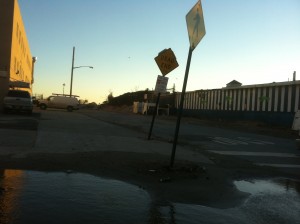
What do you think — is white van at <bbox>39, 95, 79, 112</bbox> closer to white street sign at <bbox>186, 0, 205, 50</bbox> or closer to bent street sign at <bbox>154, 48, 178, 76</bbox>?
bent street sign at <bbox>154, 48, 178, 76</bbox>

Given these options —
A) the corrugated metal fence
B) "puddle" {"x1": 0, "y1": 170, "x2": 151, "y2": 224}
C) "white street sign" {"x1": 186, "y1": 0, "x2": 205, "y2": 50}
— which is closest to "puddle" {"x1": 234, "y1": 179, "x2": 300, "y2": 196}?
"puddle" {"x1": 0, "y1": 170, "x2": 151, "y2": 224}

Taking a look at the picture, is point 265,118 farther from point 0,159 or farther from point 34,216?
point 34,216

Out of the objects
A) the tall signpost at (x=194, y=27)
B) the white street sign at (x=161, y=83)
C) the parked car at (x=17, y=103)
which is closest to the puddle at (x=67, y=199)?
the tall signpost at (x=194, y=27)

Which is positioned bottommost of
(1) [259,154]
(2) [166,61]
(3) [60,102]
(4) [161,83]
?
(1) [259,154]

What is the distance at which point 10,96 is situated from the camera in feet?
100

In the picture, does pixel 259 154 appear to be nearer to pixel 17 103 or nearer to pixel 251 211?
pixel 251 211

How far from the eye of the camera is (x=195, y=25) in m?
9.91

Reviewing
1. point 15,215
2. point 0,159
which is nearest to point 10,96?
point 0,159

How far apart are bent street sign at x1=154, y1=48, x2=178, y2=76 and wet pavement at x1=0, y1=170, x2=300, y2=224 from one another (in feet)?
21.8

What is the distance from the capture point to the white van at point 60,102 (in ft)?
165

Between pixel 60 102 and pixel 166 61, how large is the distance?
38.1 m

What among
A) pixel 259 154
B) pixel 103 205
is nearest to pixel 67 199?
pixel 103 205

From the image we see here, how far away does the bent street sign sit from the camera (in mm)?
14156

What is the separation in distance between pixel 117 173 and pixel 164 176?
959 millimetres
